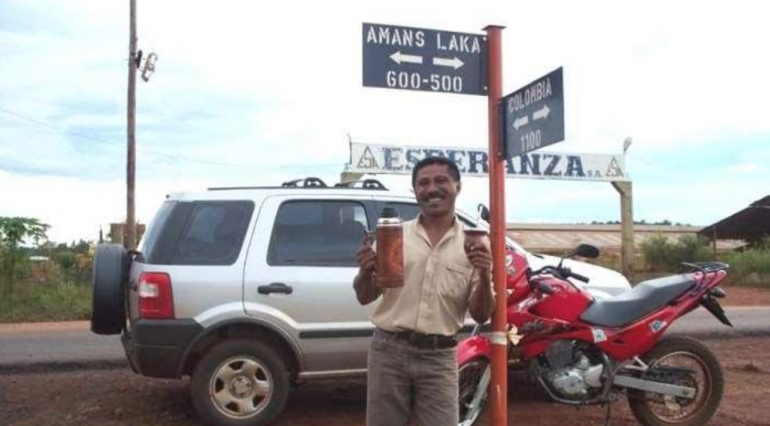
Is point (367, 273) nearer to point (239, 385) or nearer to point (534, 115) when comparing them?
point (534, 115)

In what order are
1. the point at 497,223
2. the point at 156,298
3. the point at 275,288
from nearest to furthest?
1. the point at 497,223
2. the point at 156,298
3. the point at 275,288

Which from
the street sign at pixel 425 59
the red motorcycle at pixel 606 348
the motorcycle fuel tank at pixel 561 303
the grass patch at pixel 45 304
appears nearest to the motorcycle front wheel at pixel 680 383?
the red motorcycle at pixel 606 348

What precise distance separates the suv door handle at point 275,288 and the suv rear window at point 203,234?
12.0 inches

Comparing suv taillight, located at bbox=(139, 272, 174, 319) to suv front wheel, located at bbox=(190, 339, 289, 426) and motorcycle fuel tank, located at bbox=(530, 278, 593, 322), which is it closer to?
suv front wheel, located at bbox=(190, 339, 289, 426)

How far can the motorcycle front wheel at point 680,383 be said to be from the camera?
6051 mm

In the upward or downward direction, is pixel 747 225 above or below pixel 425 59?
below

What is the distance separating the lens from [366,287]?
11.7 ft

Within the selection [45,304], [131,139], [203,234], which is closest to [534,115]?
[203,234]

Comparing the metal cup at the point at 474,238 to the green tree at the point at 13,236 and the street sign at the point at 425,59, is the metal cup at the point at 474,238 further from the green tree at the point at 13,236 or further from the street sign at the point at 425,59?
the green tree at the point at 13,236

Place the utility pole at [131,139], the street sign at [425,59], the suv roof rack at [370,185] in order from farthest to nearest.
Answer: the utility pole at [131,139]
the suv roof rack at [370,185]
the street sign at [425,59]

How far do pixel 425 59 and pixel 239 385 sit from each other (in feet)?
9.57

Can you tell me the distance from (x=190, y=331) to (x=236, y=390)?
21.1 inches

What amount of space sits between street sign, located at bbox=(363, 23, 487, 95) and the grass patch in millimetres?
13276

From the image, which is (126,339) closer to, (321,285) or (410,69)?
(321,285)
